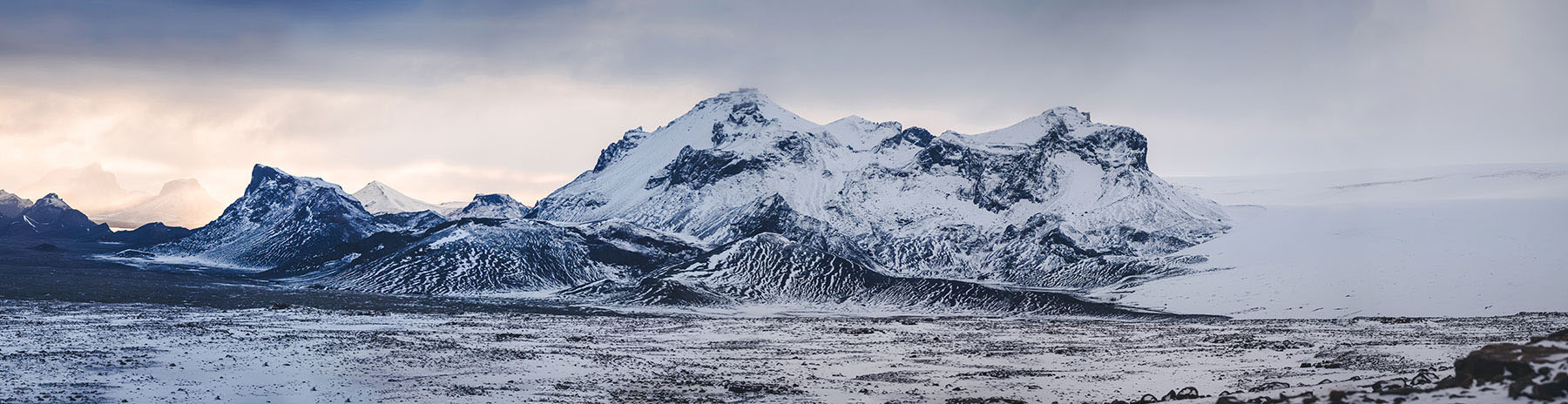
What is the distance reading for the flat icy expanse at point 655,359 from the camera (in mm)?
57000

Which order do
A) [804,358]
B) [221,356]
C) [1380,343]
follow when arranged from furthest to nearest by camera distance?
[1380,343] < [804,358] < [221,356]

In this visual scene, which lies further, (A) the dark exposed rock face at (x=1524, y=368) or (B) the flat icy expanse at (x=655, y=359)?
(B) the flat icy expanse at (x=655, y=359)

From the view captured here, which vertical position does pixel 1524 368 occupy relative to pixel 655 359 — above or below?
above

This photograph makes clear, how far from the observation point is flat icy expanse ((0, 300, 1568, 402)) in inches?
2244

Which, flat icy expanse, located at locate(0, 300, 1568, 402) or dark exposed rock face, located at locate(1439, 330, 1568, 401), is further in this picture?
flat icy expanse, located at locate(0, 300, 1568, 402)

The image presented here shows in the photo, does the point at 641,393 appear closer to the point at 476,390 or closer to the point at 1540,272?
the point at 476,390

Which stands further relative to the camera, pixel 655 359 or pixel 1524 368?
pixel 655 359

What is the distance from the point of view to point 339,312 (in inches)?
5251

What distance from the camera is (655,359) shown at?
80.3 m

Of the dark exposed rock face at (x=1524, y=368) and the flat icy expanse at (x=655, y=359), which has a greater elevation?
the dark exposed rock face at (x=1524, y=368)

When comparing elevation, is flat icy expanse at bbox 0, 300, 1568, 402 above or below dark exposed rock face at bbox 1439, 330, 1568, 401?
below

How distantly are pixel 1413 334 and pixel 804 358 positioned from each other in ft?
195

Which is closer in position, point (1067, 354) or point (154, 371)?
point (154, 371)

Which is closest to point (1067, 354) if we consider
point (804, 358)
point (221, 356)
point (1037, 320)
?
point (804, 358)
